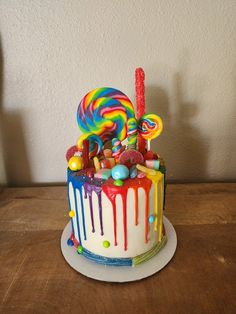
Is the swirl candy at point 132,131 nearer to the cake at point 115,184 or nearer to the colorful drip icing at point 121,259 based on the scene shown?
the cake at point 115,184

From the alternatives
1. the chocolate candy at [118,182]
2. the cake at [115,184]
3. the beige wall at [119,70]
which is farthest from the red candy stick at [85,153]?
→ the beige wall at [119,70]

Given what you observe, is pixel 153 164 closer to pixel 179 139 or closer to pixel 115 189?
pixel 115 189

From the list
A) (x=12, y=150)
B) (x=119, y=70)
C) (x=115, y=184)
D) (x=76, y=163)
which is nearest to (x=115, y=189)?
(x=115, y=184)

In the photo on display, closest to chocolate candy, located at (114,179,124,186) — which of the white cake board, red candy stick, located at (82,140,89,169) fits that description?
red candy stick, located at (82,140,89,169)

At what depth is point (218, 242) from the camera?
2.39ft

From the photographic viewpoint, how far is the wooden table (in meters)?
0.57

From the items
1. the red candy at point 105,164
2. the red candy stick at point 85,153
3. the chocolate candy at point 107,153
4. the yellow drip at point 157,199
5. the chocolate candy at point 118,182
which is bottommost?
the yellow drip at point 157,199

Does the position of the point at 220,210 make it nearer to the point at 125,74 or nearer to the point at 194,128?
the point at 194,128

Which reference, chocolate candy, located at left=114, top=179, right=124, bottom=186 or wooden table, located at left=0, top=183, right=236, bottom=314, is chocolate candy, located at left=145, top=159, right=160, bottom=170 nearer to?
chocolate candy, located at left=114, top=179, right=124, bottom=186

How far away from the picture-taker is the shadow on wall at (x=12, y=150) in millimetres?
984

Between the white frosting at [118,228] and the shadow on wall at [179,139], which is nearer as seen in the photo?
the white frosting at [118,228]

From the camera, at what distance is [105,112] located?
0.68 meters

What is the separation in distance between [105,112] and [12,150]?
0.50m

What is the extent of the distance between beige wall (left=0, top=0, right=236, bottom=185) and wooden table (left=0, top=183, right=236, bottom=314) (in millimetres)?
204
